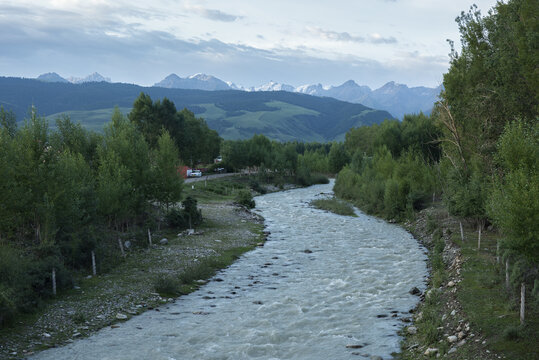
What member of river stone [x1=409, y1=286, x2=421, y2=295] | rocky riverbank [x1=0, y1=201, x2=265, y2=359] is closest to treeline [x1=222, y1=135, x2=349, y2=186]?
rocky riverbank [x1=0, y1=201, x2=265, y2=359]

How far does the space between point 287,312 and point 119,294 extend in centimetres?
1206

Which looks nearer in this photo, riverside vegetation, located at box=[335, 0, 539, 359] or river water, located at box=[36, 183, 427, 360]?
riverside vegetation, located at box=[335, 0, 539, 359]

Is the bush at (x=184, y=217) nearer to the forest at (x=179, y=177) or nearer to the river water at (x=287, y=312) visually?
the forest at (x=179, y=177)

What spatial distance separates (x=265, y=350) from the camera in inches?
843

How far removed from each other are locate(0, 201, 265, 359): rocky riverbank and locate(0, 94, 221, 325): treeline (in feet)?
5.05

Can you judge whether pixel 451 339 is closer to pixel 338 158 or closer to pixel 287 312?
pixel 287 312

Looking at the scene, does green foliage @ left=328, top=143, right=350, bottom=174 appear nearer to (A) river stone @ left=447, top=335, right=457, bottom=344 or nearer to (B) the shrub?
(B) the shrub

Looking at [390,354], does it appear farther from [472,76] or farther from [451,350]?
[472,76]

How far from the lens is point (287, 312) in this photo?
26.9 m

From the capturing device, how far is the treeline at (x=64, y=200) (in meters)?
27.6

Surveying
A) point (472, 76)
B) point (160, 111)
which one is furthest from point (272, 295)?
point (160, 111)

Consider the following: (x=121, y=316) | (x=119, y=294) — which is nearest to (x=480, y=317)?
(x=121, y=316)

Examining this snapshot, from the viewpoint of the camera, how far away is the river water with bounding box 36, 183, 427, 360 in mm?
21375

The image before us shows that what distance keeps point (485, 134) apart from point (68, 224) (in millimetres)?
37748
